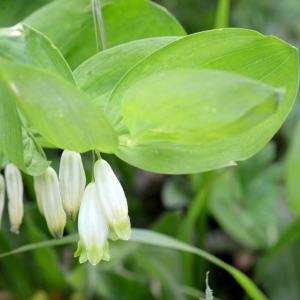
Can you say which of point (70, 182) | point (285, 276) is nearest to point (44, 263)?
point (70, 182)

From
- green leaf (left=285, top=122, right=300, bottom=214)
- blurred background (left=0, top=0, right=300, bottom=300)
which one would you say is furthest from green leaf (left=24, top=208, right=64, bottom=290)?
green leaf (left=285, top=122, right=300, bottom=214)

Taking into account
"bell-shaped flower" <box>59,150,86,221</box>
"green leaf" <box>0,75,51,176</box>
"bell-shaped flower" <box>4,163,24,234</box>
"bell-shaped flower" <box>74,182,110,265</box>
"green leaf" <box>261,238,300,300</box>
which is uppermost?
"green leaf" <box>0,75,51,176</box>

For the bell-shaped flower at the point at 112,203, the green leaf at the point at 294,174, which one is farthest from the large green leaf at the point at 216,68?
the green leaf at the point at 294,174

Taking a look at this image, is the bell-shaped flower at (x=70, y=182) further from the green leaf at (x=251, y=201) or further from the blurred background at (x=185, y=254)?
the green leaf at (x=251, y=201)

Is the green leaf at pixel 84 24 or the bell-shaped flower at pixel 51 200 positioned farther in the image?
the green leaf at pixel 84 24

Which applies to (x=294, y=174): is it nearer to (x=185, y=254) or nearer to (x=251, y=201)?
(x=251, y=201)

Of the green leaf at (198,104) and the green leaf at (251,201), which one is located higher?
the green leaf at (198,104)

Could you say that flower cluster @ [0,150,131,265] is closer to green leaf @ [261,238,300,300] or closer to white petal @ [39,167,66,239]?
white petal @ [39,167,66,239]
